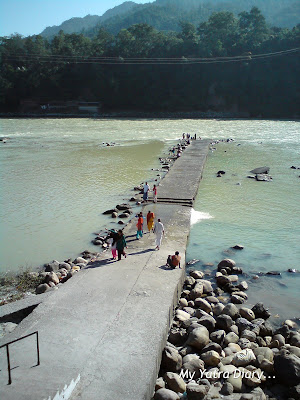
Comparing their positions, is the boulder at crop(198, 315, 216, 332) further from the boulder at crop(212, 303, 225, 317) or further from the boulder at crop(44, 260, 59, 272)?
the boulder at crop(44, 260, 59, 272)

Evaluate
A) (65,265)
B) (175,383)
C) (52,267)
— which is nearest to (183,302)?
(175,383)

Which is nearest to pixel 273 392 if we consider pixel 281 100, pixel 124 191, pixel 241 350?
pixel 241 350

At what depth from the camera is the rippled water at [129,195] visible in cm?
1280

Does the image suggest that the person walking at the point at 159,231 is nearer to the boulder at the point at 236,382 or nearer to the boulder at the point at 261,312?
the boulder at the point at 261,312

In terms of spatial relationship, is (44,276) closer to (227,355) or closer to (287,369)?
(227,355)

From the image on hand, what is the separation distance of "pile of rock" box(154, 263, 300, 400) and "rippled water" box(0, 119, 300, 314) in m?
1.78

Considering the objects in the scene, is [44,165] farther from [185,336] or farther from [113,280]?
[185,336]

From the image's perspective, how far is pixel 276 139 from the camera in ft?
142

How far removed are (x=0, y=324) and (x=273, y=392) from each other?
5.29m

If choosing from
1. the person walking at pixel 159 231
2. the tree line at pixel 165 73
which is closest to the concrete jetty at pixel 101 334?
the person walking at pixel 159 231

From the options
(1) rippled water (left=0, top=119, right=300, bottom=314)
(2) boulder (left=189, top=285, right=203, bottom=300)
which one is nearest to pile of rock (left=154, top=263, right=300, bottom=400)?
(2) boulder (left=189, top=285, right=203, bottom=300)

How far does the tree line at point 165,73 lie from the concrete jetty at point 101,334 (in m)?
75.4

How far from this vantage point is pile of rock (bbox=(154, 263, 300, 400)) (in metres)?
6.32

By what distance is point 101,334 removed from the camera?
6.73m
